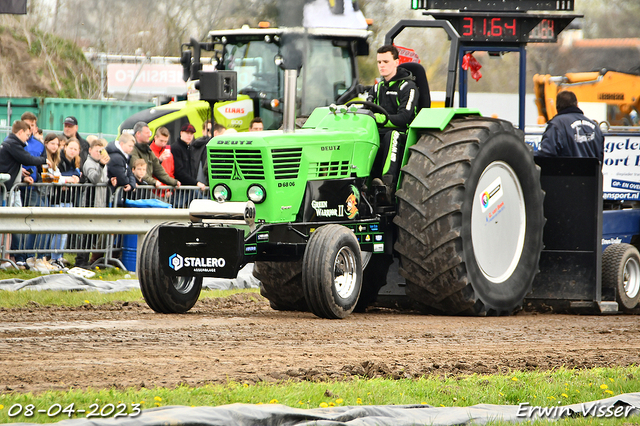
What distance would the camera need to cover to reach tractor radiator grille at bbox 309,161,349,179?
812cm

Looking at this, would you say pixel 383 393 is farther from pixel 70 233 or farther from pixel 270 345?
pixel 70 233

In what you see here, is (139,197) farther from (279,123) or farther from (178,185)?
(279,123)

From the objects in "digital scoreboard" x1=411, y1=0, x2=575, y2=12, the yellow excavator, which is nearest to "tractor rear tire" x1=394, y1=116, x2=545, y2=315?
"digital scoreboard" x1=411, y1=0, x2=575, y2=12

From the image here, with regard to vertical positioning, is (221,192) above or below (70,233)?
above

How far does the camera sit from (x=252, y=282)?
1164 centimetres

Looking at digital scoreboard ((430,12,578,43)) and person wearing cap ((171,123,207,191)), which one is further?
person wearing cap ((171,123,207,191))

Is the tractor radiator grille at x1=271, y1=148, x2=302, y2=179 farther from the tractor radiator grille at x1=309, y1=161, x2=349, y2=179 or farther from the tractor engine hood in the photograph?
the tractor radiator grille at x1=309, y1=161, x2=349, y2=179

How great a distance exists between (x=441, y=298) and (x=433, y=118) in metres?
1.63

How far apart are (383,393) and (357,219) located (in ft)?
11.9

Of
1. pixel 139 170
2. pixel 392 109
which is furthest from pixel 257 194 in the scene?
pixel 139 170

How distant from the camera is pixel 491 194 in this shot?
28.6 feet

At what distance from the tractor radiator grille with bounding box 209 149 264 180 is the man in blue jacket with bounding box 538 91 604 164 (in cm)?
384

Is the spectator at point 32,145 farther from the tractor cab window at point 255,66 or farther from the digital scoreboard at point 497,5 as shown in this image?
the digital scoreboard at point 497,5

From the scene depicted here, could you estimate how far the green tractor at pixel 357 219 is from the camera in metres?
7.68
